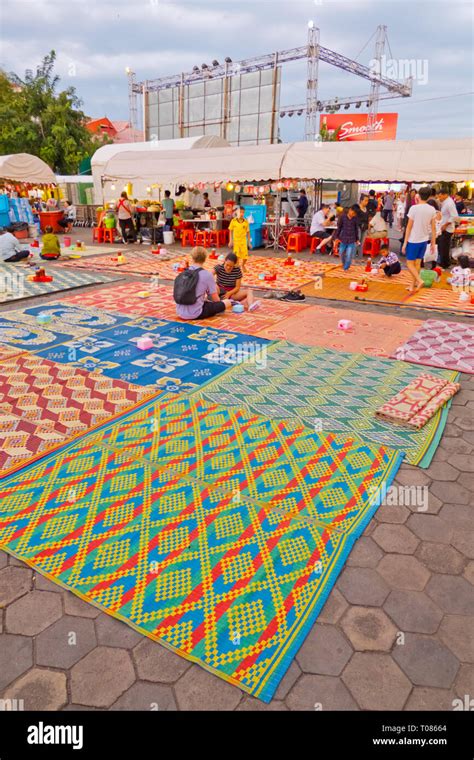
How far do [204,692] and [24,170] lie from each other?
22467 mm

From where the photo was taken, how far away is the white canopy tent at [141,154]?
1792 centimetres

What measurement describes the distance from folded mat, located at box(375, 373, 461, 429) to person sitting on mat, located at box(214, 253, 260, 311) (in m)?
3.62

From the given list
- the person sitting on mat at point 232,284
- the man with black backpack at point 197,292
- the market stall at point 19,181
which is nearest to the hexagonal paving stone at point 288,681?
the man with black backpack at point 197,292

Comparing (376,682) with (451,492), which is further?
(451,492)

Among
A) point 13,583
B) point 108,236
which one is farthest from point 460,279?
point 108,236

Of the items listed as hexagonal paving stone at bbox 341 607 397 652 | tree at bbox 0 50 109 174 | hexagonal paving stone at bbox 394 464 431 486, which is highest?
tree at bbox 0 50 109 174

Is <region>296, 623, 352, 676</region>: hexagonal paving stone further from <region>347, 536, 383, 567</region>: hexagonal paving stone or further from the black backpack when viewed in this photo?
the black backpack

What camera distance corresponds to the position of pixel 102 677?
7.09 feet

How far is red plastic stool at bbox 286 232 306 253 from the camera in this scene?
617 inches

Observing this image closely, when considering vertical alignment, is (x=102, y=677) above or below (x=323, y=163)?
Result: below

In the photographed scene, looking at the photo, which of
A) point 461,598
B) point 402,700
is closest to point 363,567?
point 461,598

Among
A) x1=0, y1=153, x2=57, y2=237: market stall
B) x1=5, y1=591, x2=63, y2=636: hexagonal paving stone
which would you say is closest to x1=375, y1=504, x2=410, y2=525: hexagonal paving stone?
x1=5, y1=591, x2=63, y2=636: hexagonal paving stone

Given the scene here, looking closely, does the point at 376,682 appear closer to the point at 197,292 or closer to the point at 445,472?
the point at 445,472

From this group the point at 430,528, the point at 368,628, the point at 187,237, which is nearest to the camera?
the point at 368,628
